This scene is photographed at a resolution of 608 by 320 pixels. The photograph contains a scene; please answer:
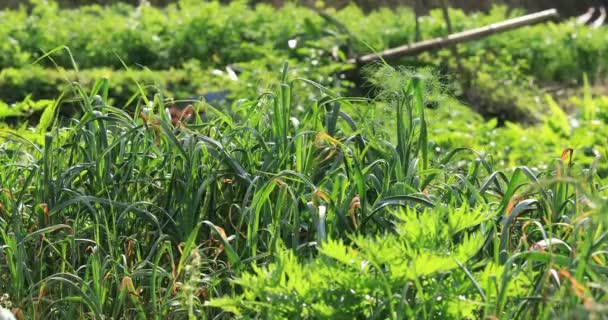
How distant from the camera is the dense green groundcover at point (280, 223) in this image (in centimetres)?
229

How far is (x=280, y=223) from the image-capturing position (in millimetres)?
2875

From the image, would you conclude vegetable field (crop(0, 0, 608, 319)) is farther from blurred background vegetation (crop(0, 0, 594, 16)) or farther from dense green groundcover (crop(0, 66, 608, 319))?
blurred background vegetation (crop(0, 0, 594, 16))

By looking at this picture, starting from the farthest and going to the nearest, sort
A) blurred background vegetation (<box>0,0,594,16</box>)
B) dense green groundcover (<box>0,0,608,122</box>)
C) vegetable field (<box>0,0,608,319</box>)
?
blurred background vegetation (<box>0,0,594,16</box>) → dense green groundcover (<box>0,0,608,122</box>) → vegetable field (<box>0,0,608,319</box>)

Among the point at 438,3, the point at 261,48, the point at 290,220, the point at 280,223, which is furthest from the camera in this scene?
the point at 438,3

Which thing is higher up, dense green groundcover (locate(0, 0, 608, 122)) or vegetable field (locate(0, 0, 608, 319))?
vegetable field (locate(0, 0, 608, 319))

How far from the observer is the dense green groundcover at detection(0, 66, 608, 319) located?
2.29 m

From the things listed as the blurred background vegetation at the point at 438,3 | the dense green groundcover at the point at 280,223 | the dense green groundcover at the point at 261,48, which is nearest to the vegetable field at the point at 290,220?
the dense green groundcover at the point at 280,223

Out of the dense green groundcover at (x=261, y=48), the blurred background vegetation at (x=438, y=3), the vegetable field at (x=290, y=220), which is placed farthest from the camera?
the blurred background vegetation at (x=438, y=3)

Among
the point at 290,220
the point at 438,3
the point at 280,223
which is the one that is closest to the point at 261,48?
the point at 290,220

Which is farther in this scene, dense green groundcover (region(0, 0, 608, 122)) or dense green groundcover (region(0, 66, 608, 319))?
dense green groundcover (region(0, 0, 608, 122))

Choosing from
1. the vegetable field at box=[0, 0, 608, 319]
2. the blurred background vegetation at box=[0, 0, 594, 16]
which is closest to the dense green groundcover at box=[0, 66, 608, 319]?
the vegetable field at box=[0, 0, 608, 319]

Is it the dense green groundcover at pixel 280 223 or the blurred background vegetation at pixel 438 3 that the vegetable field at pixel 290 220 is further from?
the blurred background vegetation at pixel 438 3

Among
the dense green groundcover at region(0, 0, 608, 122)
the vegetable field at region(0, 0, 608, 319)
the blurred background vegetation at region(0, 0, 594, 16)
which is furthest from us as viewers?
the blurred background vegetation at region(0, 0, 594, 16)

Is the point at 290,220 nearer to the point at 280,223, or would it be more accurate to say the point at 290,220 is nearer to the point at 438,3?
the point at 280,223
